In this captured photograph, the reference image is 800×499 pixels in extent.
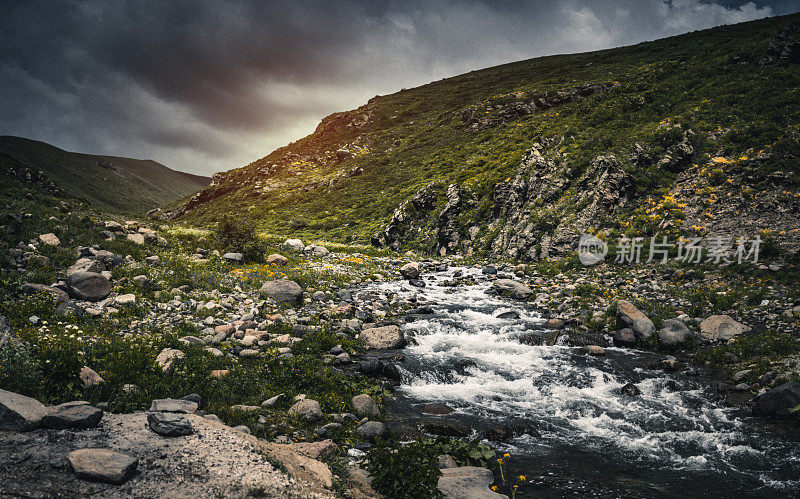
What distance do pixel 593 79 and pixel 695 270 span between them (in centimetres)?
6448

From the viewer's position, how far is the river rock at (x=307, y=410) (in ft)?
24.2

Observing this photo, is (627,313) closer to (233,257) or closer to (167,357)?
(167,357)

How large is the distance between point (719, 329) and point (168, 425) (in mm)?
16402

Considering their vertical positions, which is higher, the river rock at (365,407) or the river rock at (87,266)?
the river rock at (87,266)

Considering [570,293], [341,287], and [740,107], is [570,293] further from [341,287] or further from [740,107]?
[740,107]

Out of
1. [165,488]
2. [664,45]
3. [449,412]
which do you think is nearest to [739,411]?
[449,412]

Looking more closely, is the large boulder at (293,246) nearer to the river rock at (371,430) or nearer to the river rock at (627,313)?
the river rock at (371,430)

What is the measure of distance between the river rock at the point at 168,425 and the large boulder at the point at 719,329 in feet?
51.2

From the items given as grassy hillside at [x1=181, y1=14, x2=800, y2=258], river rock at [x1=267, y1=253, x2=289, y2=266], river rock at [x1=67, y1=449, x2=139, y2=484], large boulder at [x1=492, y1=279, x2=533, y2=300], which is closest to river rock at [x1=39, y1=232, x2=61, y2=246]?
river rock at [x1=267, y1=253, x2=289, y2=266]

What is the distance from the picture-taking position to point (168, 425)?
5.30m

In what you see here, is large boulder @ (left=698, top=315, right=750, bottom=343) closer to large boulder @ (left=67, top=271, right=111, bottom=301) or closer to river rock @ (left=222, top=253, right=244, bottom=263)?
large boulder @ (left=67, top=271, right=111, bottom=301)

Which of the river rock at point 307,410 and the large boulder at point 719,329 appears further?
the large boulder at point 719,329

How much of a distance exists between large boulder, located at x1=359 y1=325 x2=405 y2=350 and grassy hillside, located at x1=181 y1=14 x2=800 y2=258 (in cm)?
1786

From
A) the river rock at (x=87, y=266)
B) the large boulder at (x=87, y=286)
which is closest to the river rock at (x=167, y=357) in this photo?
the large boulder at (x=87, y=286)
